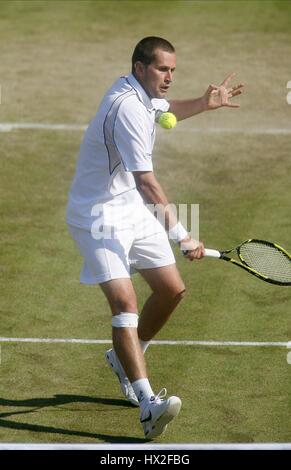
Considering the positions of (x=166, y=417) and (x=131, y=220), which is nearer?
(x=166, y=417)

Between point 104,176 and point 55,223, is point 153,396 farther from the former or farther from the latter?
point 55,223

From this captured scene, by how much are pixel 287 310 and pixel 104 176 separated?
3.06 metres

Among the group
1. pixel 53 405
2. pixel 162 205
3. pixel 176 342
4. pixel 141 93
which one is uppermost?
pixel 141 93

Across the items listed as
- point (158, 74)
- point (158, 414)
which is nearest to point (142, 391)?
point (158, 414)

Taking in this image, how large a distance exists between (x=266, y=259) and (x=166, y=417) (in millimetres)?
1952

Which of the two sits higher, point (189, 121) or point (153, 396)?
point (153, 396)

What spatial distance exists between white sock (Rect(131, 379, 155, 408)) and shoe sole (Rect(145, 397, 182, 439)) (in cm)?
21

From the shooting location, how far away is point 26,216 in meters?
16.1

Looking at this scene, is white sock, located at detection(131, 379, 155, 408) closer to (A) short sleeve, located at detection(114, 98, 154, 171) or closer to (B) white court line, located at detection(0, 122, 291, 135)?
(A) short sleeve, located at detection(114, 98, 154, 171)

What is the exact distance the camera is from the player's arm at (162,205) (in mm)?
10805

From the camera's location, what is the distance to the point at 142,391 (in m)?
10.7

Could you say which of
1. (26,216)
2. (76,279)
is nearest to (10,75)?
(26,216)

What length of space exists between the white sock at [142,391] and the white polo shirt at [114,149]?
4.41 ft

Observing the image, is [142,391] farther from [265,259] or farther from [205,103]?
[205,103]
